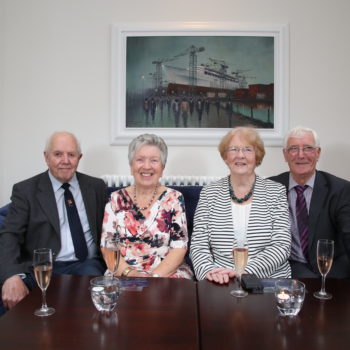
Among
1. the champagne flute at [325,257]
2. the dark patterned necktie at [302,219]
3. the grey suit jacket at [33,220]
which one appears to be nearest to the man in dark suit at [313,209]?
the dark patterned necktie at [302,219]

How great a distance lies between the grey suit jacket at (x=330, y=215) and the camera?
2041mm

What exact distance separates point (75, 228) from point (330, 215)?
146 centimetres

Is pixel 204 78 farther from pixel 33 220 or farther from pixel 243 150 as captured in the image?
pixel 33 220

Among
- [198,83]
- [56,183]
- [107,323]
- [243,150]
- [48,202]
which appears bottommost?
[107,323]

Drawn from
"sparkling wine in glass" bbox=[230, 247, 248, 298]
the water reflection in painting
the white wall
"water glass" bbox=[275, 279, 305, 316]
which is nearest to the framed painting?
the water reflection in painting

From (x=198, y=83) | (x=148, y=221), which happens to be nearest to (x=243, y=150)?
(x=148, y=221)

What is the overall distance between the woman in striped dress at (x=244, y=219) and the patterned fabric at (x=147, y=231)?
0.11 meters

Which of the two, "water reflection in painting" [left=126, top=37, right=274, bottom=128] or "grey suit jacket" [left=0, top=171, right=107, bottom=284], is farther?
"water reflection in painting" [left=126, top=37, right=274, bottom=128]

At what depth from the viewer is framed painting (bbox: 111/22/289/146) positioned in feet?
10.3

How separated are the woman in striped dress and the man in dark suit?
0.29 metres

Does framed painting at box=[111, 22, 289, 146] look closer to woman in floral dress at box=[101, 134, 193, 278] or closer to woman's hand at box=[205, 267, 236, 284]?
woman in floral dress at box=[101, 134, 193, 278]

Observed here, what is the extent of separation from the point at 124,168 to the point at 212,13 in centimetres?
151

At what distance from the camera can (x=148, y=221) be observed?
1923 millimetres

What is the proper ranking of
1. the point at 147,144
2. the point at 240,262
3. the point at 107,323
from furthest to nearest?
the point at 147,144 < the point at 240,262 < the point at 107,323
